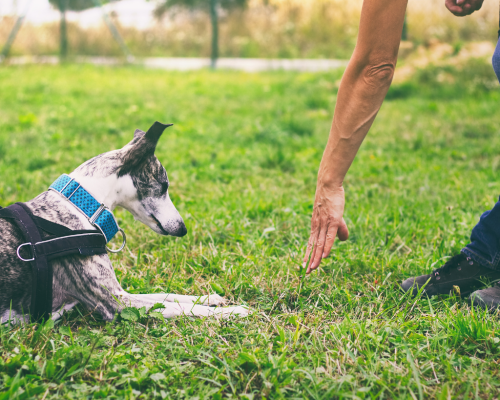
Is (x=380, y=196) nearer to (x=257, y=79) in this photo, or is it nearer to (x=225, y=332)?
(x=225, y=332)

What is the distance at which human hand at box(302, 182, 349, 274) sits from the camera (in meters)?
1.92

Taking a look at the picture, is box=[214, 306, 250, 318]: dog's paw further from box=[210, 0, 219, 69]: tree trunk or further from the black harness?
box=[210, 0, 219, 69]: tree trunk

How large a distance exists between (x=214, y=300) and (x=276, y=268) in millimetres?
436

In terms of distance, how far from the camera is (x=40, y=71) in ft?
34.2

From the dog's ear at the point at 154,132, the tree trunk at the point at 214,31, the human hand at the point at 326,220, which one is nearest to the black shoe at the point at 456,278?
the human hand at the point at 326,220

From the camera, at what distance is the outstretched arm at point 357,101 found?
1.70m

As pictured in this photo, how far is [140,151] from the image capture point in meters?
2.02

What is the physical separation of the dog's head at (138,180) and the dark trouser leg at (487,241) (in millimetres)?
1488

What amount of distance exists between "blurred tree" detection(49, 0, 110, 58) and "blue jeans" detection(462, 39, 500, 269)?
13.4 metres

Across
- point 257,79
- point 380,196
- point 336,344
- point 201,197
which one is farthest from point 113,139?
point 257,79

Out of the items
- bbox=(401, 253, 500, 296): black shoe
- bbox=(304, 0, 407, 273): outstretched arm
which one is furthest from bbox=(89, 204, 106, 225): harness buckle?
bbox=(401, 253, 500, 296): black shoe

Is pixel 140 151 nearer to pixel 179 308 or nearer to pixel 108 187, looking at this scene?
pixel 108 187

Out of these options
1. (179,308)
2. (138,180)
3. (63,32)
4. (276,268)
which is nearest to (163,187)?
(138,180)

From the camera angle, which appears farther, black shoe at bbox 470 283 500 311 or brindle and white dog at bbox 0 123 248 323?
black shoe at bbox 470 283 500 311
